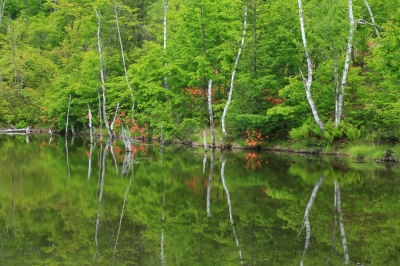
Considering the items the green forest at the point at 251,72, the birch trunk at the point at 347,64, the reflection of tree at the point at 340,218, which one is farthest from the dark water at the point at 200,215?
the green forest at the point at 251,72

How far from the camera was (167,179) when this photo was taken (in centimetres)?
1568

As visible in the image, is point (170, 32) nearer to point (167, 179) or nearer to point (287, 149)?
point (287, 149)

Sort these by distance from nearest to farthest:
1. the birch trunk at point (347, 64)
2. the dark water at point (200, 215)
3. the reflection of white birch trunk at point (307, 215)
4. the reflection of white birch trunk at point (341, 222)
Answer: the reflection of white birch trunk at point (341, 222), the dark water at point (200, 215), the reflection of white birch trunk at point (307, 215), the birch trunk at point (347, 64)

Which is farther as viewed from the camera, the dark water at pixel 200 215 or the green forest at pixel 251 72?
the green forest at pixel 251 72

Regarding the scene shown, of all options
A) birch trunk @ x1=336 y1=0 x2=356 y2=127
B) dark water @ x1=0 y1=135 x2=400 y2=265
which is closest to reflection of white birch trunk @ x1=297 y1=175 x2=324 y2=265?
dark water @ x1=0 y1=135 x2=400 y2=265

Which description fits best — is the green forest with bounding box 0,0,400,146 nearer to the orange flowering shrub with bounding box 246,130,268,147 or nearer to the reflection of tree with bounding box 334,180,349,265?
the orange flowering shrub with bounding box 246,130,268,147

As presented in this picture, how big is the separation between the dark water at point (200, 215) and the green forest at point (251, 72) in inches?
230

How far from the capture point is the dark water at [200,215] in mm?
7543

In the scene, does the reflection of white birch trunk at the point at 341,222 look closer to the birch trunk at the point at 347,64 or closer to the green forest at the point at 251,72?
the green forest at the point at 251,72

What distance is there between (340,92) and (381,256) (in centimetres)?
1730

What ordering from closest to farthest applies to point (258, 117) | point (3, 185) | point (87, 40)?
1. point (3, 185)
2. point (258, 117)
3. point (87, 40)

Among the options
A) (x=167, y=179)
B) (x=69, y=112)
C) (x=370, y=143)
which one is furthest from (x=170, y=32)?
(x=167, y=179)

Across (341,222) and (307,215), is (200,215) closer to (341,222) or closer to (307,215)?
(307,215)

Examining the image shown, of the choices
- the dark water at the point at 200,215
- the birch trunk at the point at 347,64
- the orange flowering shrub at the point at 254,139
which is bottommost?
the dark water at the point at 200,215
